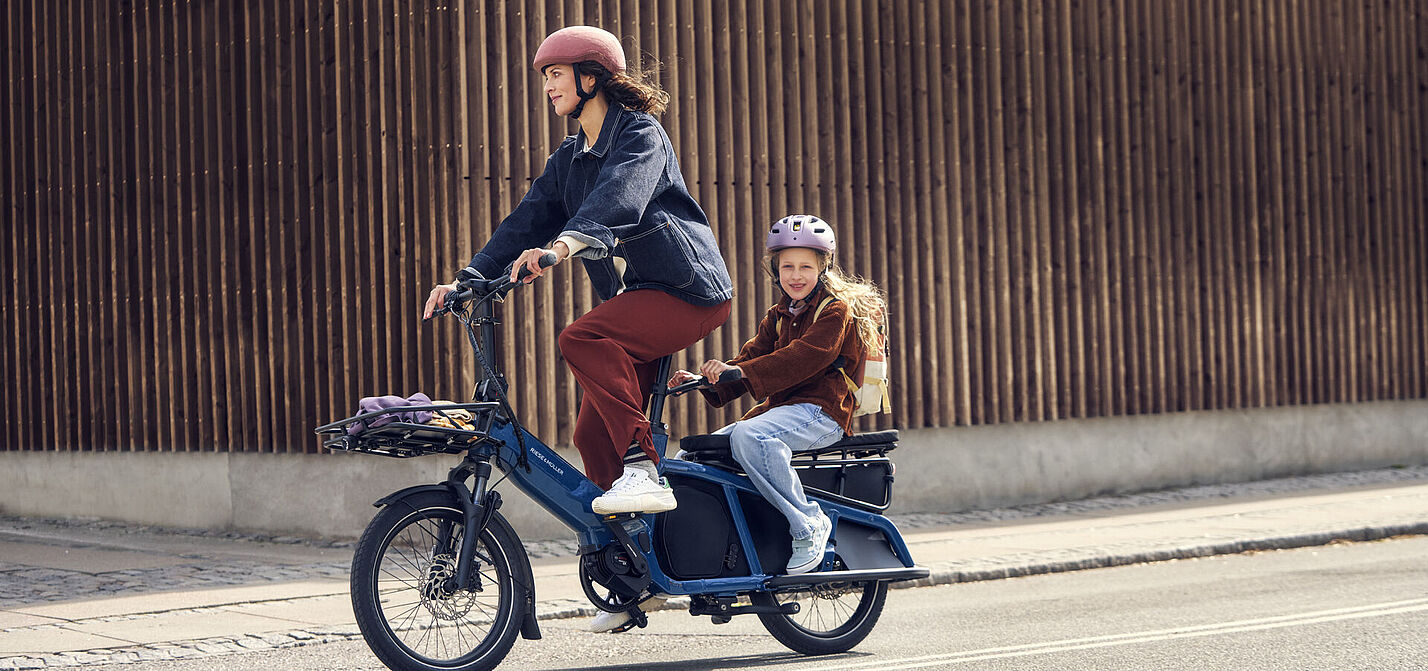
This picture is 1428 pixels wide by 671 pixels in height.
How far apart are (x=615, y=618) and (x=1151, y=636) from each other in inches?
94.3

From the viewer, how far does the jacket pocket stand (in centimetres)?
576

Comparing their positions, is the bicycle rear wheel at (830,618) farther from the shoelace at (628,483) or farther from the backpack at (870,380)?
the shoelace at (628,483)

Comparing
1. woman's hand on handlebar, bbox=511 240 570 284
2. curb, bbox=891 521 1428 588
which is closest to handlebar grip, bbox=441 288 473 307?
woman's hand on handlebar, bbox=511 240 570 284

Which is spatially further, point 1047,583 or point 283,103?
point 283,103

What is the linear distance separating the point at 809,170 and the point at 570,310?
92.7 inches

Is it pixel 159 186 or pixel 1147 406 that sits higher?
pixel 159 186

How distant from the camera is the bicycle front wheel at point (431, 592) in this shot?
205 inches

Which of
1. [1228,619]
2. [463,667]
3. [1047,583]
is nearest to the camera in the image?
[463,667]

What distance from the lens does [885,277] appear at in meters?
13.0

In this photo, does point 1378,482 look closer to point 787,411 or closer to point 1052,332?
point 1052,332

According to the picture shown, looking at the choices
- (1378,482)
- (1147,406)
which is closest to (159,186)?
(1147,406)

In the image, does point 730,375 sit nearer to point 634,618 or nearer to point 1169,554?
point 634,618

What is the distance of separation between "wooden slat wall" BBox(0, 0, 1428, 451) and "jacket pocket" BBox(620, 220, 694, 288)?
5304mm

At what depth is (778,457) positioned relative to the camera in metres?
6.14
